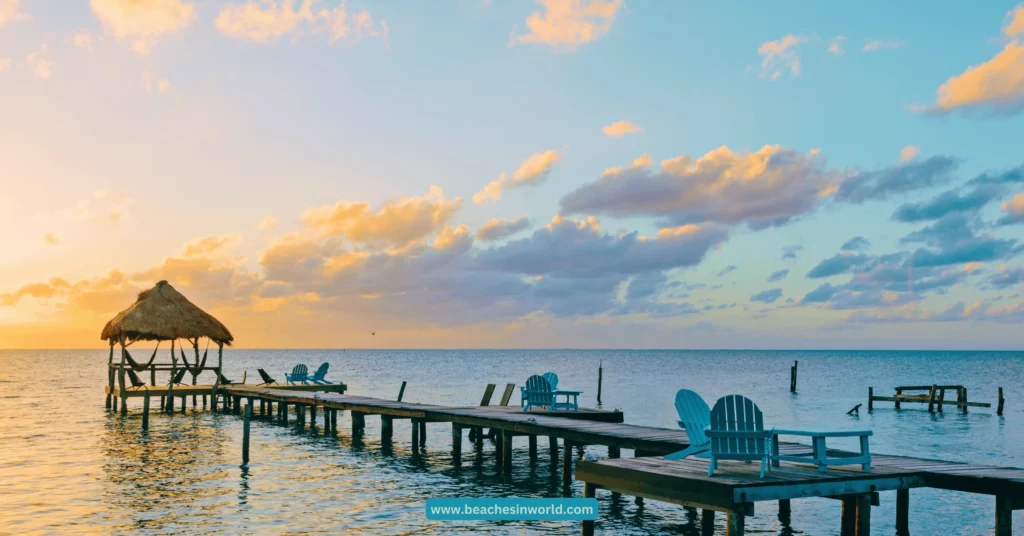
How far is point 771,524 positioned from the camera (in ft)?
49.6

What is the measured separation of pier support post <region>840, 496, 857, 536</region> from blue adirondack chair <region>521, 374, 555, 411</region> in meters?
9.32

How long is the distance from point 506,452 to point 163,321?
20143 millimetres

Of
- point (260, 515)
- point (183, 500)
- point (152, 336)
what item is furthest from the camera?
point (152, 336)

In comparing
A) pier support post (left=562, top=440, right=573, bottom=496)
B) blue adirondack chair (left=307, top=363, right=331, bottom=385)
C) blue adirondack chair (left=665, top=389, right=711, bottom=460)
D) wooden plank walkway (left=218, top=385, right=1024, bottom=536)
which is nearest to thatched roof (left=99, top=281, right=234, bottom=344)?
blue adirondack chair (left=307, top=363, right=331, bottom=385)

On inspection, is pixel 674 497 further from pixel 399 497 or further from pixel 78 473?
pixel 78 473

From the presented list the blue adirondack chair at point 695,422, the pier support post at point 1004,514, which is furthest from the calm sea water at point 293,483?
the pier support post at point 1004,514

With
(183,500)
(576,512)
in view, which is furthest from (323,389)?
(576,512)

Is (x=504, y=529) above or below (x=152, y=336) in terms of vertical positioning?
below

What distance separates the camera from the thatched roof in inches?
1324

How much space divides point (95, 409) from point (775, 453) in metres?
37.4

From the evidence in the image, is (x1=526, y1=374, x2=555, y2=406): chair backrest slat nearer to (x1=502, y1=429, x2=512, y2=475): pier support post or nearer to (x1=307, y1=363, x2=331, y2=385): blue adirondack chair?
(x1=502, y1=429, x2=512, y2=475): pier support post

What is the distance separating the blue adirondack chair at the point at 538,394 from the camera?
21.1m

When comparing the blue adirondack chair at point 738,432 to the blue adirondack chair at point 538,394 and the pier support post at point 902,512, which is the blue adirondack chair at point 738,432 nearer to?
the pier support post at point 902,512

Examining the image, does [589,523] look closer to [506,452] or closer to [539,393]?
[506,452]
